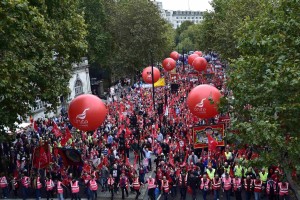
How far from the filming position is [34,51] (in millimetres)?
19938

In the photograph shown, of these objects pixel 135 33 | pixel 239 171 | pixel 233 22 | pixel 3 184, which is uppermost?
pixel 135 33

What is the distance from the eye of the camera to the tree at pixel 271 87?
12.7m

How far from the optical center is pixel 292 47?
13.9 metres

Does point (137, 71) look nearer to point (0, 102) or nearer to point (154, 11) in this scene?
point (154, 11)

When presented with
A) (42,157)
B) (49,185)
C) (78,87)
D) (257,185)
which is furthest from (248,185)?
(78,87)

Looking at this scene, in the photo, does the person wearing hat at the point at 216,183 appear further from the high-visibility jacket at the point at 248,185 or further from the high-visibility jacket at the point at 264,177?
the high-visibility jacket at the point at 264,177

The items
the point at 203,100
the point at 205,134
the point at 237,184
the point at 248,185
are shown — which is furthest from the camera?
the point at 205,134

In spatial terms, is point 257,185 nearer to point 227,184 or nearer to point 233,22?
point 227,184

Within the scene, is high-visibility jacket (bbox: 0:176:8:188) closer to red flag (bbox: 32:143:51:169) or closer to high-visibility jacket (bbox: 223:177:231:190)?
red flag (bbox: 32:143:51:169)

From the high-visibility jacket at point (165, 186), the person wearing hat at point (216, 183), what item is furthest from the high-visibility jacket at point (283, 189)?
the high-visibility jacket at point (165, 186)

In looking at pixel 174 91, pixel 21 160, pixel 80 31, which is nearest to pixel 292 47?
pixel 80 31

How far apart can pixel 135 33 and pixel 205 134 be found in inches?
1325

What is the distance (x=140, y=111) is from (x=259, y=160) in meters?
20.0

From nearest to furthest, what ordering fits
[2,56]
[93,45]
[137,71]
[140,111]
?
1. [2,56]
2. [140,111]
3. [93,45]
4. [137,71]
